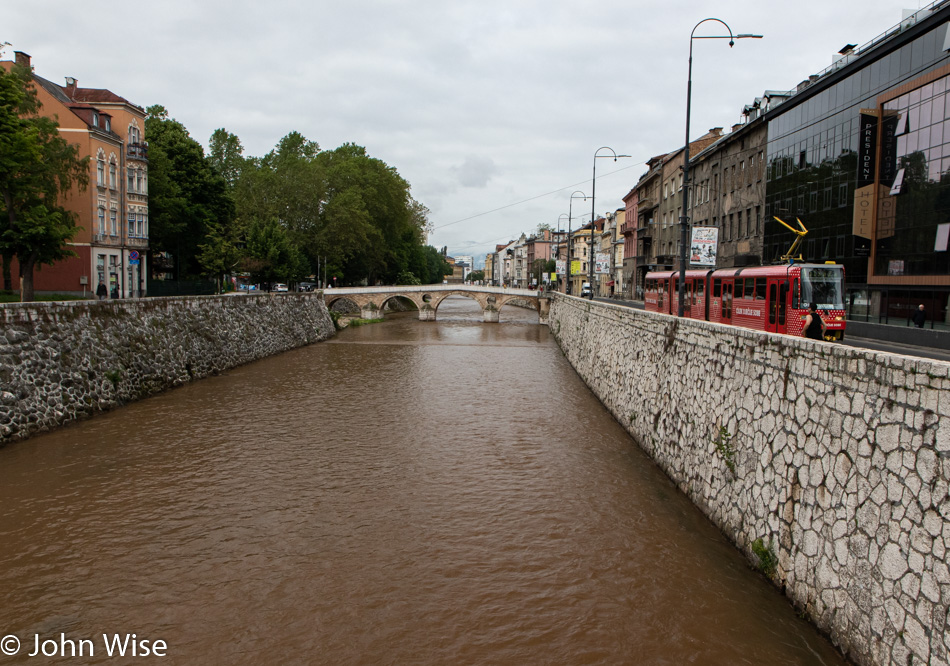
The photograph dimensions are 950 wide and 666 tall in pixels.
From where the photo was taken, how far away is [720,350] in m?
11.0

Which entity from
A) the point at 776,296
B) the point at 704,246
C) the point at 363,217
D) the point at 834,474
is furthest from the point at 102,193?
the point at 834,474

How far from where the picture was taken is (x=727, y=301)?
22984mm

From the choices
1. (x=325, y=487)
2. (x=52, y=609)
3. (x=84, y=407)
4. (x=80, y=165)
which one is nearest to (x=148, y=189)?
Answer: (x=80, y=165)

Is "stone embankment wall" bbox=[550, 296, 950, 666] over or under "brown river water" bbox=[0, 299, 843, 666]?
over

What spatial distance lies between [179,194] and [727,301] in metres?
42.6

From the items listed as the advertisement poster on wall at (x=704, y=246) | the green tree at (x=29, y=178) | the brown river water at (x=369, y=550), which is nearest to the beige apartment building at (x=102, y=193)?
the green tree at (x=29, y=178)

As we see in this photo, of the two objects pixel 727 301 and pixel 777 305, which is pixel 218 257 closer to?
pixel 727 301

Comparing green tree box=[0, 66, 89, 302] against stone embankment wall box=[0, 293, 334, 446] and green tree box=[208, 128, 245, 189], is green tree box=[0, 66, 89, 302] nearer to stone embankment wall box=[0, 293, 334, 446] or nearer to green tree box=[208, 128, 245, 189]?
stone embankment wall box=[0, 293, 334, 446]

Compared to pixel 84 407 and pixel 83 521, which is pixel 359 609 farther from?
pixel 84 407

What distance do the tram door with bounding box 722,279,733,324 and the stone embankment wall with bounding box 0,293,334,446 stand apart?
19636mm

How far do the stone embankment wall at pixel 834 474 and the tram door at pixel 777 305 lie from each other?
7876 mm

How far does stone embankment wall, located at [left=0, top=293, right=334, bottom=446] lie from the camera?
16.2 meters

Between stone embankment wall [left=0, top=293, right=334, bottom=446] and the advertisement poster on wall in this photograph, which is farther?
the advertisement poster on wall

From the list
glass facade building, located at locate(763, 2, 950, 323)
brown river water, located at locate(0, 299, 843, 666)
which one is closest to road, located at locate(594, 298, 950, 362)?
glass facade building, located at locate(763, 2, 950, 323)
